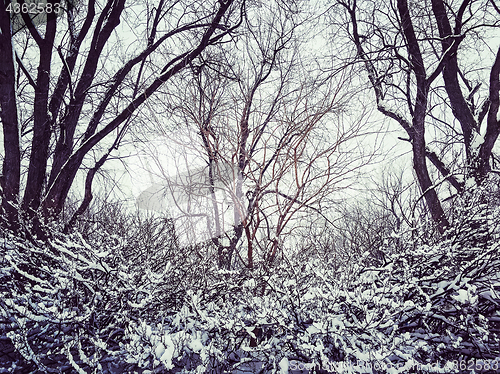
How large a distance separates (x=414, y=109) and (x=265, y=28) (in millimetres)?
3472

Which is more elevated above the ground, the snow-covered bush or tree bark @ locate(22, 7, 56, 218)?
tree bark @ locate(22, 7, 56, 218)

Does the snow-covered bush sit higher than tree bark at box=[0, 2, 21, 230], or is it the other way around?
tree bark at box=[0, 2, 21, 230]

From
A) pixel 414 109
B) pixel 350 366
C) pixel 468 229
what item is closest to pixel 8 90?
pixel 350 366

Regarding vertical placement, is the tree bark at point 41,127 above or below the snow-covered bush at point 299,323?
above

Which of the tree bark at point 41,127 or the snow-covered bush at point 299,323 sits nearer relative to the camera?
the snow-covered bush at point 299,323

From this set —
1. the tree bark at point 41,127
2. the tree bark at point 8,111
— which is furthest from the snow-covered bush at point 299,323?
the tree bark at point 8,111

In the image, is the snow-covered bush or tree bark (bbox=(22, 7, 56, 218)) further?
tree bark (bbox=(22, 7, 56, 218))

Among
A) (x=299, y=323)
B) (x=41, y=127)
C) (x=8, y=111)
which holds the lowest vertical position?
(x=299, y=323)

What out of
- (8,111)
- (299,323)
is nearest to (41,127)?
(8,111)

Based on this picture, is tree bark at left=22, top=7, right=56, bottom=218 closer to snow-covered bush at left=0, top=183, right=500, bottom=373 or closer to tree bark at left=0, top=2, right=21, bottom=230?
tree bark at left=0, top=2, right=21, bottom=230

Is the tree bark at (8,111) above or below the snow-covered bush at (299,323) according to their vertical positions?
above

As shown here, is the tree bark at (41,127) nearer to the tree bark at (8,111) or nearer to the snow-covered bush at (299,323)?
the tree bark at (8,111)

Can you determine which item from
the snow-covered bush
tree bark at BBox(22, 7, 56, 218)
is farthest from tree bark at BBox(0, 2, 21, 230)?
the snow-covered bush

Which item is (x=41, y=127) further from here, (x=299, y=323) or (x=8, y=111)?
(x=299, y=323)
